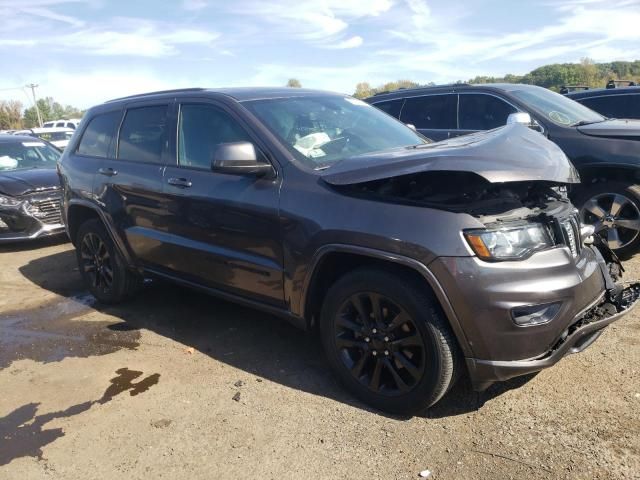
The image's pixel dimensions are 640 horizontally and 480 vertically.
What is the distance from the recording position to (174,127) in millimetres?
4148

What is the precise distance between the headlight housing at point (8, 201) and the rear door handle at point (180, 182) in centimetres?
455

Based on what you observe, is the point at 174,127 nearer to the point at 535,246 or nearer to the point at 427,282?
the point at 427,282

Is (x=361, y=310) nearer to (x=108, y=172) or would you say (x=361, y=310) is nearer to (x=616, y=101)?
(x=108, y=172)

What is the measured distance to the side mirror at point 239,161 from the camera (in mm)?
3264

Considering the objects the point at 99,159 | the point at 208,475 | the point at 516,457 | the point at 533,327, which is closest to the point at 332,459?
the point at 208,475

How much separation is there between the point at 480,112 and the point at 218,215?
4045mm

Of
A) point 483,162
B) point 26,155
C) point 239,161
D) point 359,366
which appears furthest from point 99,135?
point 26,155

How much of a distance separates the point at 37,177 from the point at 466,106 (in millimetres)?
6130

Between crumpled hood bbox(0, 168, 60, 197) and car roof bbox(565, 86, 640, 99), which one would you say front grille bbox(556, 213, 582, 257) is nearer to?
car roof bbox(565, 86, 640, 99)

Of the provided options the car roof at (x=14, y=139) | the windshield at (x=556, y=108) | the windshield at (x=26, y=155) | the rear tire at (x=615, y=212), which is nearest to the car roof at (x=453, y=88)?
the windshield at (x=556, y=108)

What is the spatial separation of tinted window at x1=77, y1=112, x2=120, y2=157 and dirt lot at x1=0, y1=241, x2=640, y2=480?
5.59 feet

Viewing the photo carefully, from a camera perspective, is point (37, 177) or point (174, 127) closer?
point (174, 127)

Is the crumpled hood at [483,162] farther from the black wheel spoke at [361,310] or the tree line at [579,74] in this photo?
the tree line at [579,74]

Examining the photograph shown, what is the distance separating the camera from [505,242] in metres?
2.65
